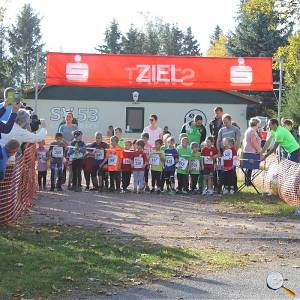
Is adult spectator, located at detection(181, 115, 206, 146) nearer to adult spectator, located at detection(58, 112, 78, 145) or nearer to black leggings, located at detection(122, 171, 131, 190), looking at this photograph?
black leggings, located at detection(122, 171, 131, 190)

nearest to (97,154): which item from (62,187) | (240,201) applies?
(62,187)

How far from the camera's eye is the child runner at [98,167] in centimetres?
1547

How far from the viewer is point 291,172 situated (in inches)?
533

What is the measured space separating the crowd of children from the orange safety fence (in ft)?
6.60

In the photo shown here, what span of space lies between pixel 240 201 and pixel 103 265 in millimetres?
6962

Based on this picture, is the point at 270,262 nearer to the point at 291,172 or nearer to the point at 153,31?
the point at 291,172

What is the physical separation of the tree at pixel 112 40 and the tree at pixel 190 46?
1508cm

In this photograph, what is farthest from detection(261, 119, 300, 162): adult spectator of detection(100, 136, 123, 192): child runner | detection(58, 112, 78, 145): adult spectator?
detection(58, 112, 78, 145): adult spectator

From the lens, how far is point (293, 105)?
39531mm

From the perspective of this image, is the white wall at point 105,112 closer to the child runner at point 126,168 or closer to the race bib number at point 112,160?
the child runner at point 126,168

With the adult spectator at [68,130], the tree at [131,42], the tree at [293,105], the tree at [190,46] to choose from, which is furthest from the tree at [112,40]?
the adult spectator at [68,130]

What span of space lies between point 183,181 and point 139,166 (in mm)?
1163

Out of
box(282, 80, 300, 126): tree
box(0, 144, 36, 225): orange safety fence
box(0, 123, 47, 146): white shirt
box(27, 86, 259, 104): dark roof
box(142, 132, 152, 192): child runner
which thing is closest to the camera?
box(0, 144, 36, 225): orange safety fence

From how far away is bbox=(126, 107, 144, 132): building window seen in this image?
4341 cm
